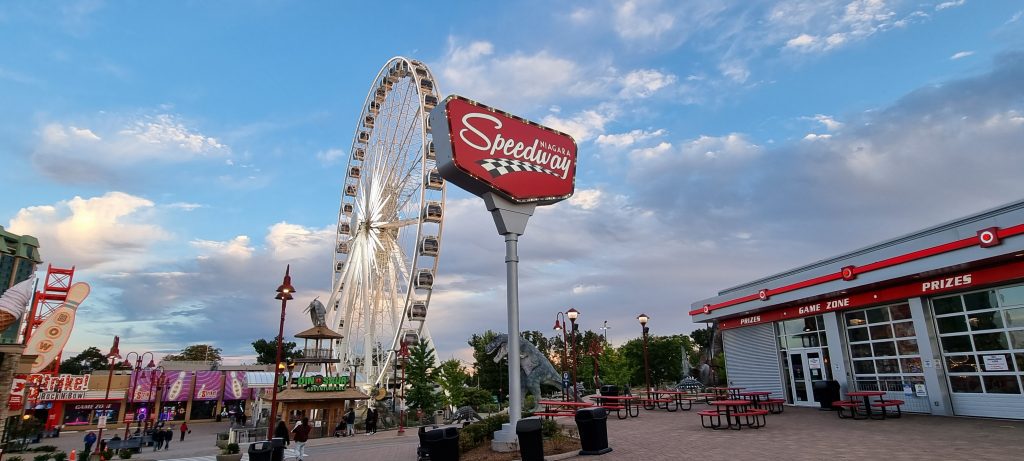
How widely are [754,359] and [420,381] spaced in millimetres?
19544

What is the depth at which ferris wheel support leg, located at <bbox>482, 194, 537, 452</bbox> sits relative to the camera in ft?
38.8

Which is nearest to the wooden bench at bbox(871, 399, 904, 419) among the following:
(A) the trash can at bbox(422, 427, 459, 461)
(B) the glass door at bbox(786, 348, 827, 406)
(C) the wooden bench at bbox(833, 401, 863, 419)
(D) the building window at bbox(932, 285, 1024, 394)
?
(C) the wooden bench at bbox(833, 401, 863, 419)

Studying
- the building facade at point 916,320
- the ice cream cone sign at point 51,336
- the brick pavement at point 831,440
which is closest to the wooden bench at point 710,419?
the brick pavement at point 831,440

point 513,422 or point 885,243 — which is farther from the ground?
point 885,243

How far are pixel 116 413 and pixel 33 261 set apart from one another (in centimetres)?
2401

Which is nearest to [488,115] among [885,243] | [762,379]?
[885,243]

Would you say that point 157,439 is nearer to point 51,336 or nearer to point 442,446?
point 51,336

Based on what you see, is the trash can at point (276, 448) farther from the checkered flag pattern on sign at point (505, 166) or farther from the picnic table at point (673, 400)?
the picnic table at point (673, 400)

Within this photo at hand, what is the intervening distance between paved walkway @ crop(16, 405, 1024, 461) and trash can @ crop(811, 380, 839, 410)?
1127 mm

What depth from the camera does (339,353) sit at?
36.5 meters

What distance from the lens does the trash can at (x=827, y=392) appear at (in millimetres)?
17609

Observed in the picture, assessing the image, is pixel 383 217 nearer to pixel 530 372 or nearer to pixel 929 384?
pixel 530 372

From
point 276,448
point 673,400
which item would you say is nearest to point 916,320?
point 673,400

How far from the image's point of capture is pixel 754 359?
23.0 meters
